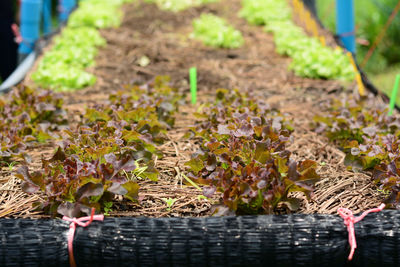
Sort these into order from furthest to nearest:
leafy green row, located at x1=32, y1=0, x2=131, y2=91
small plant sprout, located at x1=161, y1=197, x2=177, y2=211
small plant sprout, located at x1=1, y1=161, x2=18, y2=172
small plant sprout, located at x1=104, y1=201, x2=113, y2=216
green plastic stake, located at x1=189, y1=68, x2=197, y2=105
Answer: leafy green row, located at x1=32, y1=0, x2=131, y2=91 < green plastic stake, located at x1=189, y1=68, x2=197, y2=105 < small plant sprout, located at x1=1, y1=161, x2=18, y2=172 < small plant sprout, located at x1=161, y1=197, x2=177, y2=211 < small plant sprout, located at x1=104, y1=201, x2=113, y2=216

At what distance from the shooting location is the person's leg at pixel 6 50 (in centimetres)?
787

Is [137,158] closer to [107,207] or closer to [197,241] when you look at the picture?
[107,207]

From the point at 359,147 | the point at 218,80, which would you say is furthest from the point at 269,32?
the point at 359,147

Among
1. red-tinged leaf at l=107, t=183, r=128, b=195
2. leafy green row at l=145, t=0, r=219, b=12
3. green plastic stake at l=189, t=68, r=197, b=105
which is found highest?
leafy green row at l=145, t=0, r=219, b=12

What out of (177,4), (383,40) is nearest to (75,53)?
(177,4)

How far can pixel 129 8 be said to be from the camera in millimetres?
7457

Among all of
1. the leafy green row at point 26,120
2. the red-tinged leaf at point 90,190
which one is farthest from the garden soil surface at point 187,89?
the red-tinged leaf at point 90,190

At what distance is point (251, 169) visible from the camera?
6.77 ft

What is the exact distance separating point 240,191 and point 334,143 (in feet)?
4.49

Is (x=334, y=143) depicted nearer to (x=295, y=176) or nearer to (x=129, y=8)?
(x=295, y=176)

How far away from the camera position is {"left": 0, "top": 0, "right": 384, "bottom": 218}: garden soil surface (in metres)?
2.30

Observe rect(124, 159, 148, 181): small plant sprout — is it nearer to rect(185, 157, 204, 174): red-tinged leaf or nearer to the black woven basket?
rect(185, 157, 204, 174): red-tinged leaf

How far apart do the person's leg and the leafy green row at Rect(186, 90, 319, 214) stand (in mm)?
6459

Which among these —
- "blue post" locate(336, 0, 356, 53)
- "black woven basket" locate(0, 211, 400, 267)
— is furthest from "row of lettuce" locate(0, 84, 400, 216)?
"blue post" locate(336, 0, 356, 53)
